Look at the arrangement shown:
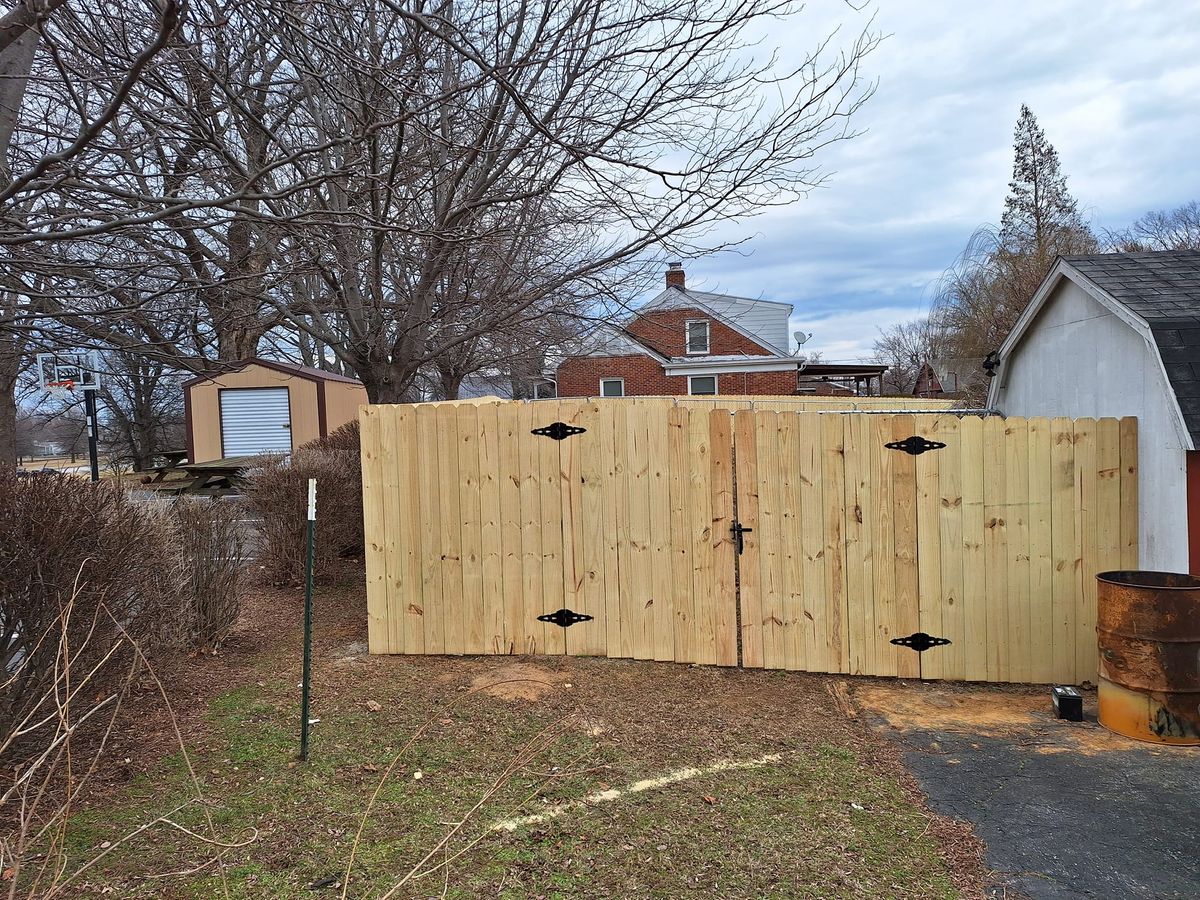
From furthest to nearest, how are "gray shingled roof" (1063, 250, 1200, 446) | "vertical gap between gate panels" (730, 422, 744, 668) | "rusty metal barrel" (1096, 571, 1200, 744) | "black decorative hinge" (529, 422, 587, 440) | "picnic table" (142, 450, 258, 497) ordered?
1. "picnic table" (142, 450, 258, 497)
2. "black decorative hinge" (529, 422, 587, 440)
3. "vertical gap between gate panels" (730, 422, 744, 668)
4. "gray shingled roof" (1063, 250, 1200, 446)
5. "rusty metal barrel" (1096, 571, 1200, 744)

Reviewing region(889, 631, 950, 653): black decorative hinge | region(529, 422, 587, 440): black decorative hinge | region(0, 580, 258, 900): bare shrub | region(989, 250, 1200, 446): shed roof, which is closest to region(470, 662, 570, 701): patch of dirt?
region(529, 422, 587, 440): black decorative hinge

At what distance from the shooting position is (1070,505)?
16.1 feet

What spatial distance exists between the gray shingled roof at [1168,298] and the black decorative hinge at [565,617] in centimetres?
→ 376

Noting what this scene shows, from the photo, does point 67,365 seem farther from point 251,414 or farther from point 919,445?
point 251,414

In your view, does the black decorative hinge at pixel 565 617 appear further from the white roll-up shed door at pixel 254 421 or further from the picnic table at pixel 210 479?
the white roll-up shed door at pixel 254 421

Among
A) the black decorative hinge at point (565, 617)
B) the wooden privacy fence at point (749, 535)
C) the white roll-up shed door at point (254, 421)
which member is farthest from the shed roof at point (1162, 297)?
the white roll-up shed door at point (254, 421)

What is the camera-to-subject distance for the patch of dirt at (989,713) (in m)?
4.20

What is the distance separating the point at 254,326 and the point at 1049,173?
2949 centimetres

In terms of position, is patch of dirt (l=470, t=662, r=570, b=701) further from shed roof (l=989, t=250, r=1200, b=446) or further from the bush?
shed roof (l=989, t=250, r=1200, b=446)

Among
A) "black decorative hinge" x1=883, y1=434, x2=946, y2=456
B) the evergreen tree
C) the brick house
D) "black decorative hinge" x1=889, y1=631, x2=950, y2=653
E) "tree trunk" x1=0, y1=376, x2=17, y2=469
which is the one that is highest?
the evergreen tree

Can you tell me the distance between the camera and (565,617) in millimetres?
5398

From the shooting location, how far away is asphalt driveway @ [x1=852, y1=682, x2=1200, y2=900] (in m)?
2.94

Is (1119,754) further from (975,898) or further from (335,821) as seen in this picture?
(335,821)

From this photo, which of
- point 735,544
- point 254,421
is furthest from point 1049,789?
point 254,421
